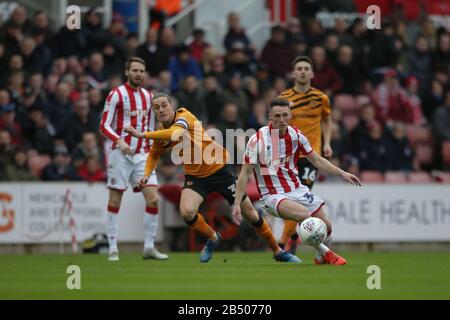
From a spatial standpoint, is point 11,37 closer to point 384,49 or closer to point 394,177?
point 394,177

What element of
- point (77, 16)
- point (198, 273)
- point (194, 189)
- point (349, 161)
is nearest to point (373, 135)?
point (349, 161)

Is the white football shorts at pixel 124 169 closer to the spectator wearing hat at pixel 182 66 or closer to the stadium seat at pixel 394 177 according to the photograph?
the spectator wearing hat at pixel 182 66

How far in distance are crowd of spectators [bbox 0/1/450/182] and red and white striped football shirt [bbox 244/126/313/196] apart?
6.89 meters

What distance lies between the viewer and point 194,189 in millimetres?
14320

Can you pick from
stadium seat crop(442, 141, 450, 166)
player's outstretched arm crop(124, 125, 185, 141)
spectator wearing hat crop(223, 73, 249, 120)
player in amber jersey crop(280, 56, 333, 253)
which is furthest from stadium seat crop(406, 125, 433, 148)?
player's outstretched arm crop(124, 125, 185, 141)

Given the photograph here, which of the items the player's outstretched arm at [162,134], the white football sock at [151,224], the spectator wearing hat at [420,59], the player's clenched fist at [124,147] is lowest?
the white football sock at [151,224]

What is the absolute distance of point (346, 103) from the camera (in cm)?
2398

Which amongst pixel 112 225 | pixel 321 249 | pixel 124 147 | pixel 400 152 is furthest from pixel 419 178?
pixel 321 249

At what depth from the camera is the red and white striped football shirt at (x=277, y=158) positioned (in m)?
13.6

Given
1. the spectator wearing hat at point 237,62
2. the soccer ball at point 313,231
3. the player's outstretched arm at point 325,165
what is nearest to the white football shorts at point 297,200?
the player's outstretched arm at point 325,165

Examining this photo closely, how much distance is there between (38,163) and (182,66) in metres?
3.92

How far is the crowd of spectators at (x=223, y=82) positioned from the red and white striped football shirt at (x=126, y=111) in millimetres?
4454
